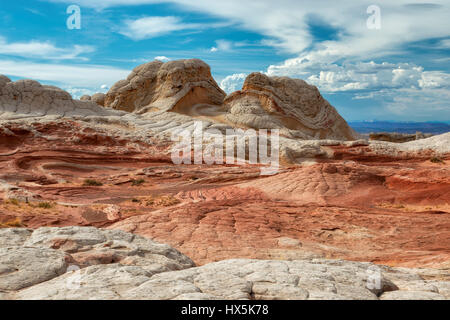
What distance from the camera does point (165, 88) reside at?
36781 mm

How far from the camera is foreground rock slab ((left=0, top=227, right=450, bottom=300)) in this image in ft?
10.9

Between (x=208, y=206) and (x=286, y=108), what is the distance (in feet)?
82.3

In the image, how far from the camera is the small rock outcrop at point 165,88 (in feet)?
118

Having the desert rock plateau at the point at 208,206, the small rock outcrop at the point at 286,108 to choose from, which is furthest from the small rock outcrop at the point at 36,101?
the small rock outcrop at the point at 286,108

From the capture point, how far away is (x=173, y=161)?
21.6 metres

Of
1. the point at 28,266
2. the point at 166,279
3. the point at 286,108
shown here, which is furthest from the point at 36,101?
the point at 166,279

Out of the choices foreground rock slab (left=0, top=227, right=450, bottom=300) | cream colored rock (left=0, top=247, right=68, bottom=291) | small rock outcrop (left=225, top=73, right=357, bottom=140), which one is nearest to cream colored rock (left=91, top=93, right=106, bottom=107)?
small rock outcrop (left=225, top=73, right=357, bottom=140)

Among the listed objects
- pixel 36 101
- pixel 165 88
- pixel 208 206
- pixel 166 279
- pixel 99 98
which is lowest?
pixel 208 206

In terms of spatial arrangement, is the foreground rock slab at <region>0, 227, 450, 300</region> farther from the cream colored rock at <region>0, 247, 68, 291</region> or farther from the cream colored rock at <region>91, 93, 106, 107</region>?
the cream colored rock at <region>91, 93, 106, 107</region>

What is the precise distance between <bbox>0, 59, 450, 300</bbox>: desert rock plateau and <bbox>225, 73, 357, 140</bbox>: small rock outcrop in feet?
0.51

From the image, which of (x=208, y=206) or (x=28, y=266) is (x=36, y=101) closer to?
(x=208, y=206)

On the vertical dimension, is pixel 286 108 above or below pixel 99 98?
below
